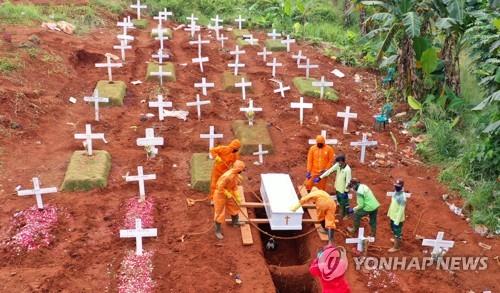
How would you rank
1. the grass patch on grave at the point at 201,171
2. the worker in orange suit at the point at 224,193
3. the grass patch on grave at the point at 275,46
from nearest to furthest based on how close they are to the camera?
1. the worker in orange suit at the point at 224,193
2. the grass patch on grave at the point at 201,171
3. the grass patch on grave at the point at 275,46

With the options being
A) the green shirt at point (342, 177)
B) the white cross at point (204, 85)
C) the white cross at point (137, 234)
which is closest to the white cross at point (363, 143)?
the green shirt at point (342, 177)

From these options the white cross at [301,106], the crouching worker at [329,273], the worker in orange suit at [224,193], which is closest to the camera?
the crouching worker at [329,273]

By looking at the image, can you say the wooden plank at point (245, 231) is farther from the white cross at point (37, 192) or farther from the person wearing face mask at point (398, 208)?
the white cross at point (37, 192)

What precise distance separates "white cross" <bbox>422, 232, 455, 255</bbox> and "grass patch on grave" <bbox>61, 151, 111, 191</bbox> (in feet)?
18.2

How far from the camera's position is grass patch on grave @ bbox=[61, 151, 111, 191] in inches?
369

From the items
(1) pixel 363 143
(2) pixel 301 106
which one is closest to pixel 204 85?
(2) pixel 301 106

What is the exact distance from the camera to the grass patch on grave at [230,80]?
1468cm

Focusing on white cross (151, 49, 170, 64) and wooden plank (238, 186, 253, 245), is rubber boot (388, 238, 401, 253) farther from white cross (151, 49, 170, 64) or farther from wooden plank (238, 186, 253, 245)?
white cross (151, 49, 170, 64)

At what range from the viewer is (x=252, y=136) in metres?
11.5

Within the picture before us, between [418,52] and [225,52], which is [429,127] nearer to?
[418,52]

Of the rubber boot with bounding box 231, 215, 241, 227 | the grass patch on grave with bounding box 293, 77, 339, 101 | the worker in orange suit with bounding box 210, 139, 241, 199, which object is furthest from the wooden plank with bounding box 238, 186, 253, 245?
the grass patch on grave with bounding box 293, 77, 339, 101

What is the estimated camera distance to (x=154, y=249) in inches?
317

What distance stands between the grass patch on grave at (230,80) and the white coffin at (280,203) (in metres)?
5.76

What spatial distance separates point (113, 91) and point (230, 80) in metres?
3.35
